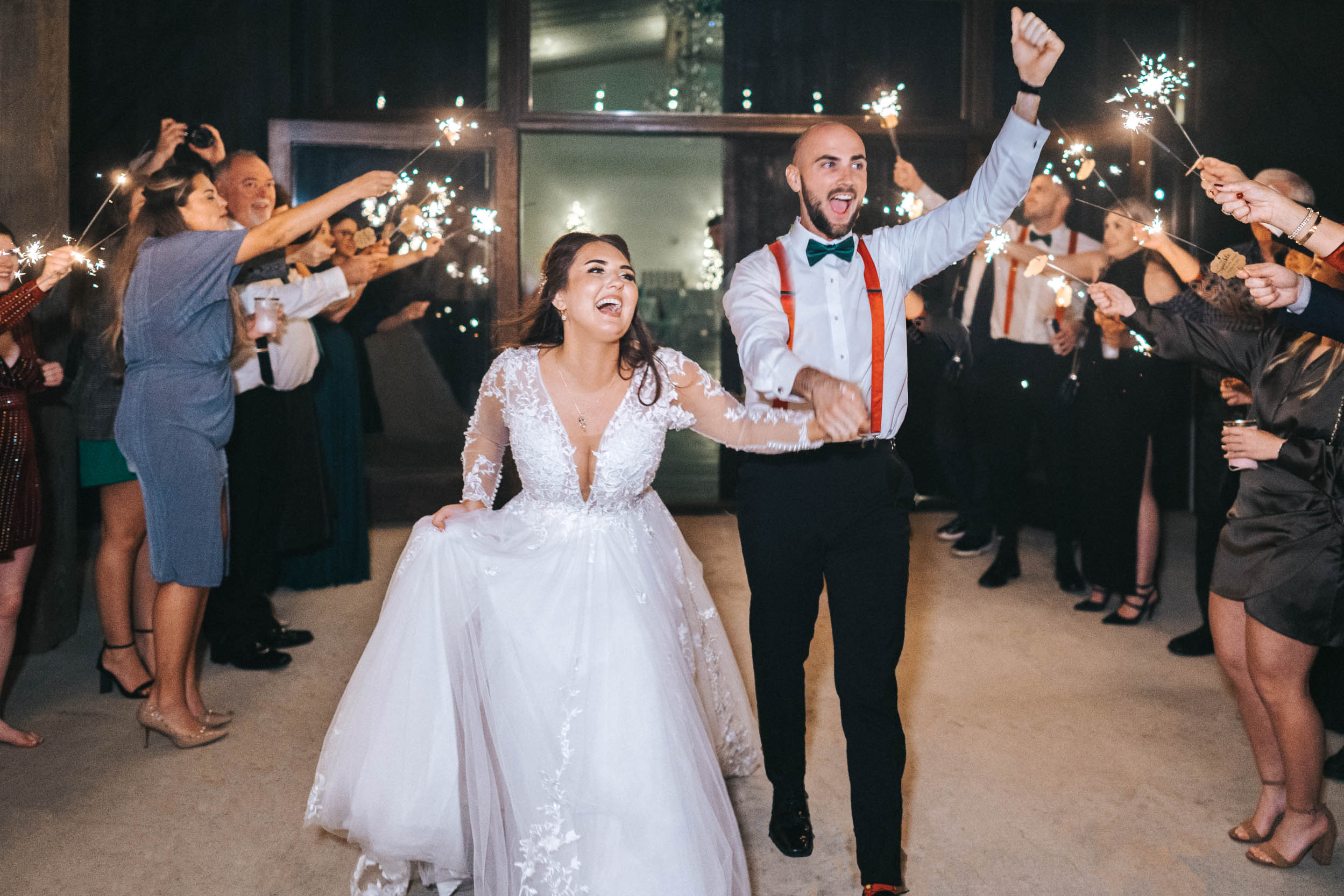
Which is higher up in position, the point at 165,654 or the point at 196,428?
the point at 196,428

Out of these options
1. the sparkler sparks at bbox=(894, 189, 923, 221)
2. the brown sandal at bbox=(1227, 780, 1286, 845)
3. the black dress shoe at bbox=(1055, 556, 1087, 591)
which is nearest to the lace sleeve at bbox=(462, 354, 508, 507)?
the brown sandal at bbox=(1227, 780, 1286, 845)

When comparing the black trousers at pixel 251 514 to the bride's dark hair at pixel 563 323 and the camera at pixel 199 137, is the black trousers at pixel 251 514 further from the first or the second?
the bride's dark hair at pixel 563 323

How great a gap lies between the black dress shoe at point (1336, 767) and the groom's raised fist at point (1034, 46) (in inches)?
82.9

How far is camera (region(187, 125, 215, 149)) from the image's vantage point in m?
3.25

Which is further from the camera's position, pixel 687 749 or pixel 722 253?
pixel 722 253

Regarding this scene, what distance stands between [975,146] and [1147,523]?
9.85 feet

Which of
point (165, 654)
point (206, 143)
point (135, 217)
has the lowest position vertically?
point (165, 654)

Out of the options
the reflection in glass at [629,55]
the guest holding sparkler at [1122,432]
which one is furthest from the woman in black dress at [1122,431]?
the reflection in glass at [629,55]

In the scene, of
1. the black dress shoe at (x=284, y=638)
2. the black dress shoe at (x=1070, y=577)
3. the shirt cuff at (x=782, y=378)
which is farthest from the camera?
the black dress shoe at (x=1070, y=577)

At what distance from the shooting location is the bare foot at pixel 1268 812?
256cm

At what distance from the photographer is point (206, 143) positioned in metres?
3.29

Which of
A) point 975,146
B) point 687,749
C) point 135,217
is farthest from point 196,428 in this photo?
Result: point 975,146

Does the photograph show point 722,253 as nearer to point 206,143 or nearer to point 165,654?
point 206,143

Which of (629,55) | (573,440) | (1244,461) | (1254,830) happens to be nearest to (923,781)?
(1254,830)
